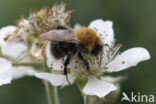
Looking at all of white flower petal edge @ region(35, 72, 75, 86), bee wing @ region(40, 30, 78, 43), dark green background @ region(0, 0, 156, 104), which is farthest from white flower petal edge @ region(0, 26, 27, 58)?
dark green background @ region(0, 0, 156, 104)

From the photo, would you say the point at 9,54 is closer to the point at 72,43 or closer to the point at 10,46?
the point at 10,46

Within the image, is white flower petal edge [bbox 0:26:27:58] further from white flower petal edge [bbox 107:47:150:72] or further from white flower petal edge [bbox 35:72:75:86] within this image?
white flower petal edge [bbox 107:47:150:72]

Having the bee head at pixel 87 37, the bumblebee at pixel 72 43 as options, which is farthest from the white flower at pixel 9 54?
the bee head at pixel 87 37

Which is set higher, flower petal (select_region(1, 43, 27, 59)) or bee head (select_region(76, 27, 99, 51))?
flower petal (select_region(1, 43, 27, 59))

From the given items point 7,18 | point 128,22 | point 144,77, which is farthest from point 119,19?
point 7,18

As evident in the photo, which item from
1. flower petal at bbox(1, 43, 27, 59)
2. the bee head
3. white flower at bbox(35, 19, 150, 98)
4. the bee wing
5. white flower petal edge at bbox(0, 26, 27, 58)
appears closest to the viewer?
the bee wing

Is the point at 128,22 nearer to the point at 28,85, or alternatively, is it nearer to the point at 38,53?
the point at 28,85

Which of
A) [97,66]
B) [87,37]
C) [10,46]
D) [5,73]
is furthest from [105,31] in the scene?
[5,73]
